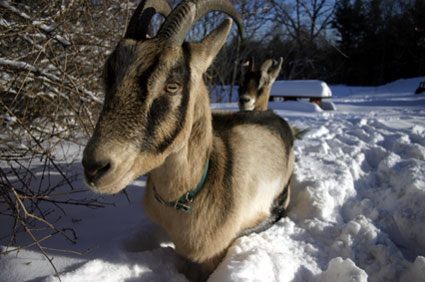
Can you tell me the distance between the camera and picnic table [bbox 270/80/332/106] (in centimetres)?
1068

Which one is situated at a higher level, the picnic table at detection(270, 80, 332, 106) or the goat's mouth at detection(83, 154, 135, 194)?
the picnic table at detection(270, 80, 332, 106)

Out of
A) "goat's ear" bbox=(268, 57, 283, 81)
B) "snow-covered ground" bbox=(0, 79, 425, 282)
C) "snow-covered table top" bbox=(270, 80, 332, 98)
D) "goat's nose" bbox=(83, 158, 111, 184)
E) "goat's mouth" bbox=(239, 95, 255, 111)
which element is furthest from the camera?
"snow-covered table top" bbox=(270, 80, 332, 98)

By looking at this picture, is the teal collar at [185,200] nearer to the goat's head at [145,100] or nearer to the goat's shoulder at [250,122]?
the goat's head at [145,100]

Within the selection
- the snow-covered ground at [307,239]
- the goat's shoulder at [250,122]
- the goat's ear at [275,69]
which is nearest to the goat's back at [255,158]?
the goat's shoulder at [250,122]

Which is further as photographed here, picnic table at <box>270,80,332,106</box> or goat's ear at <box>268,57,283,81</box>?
picnic table at <box>270,80,332,106</box>

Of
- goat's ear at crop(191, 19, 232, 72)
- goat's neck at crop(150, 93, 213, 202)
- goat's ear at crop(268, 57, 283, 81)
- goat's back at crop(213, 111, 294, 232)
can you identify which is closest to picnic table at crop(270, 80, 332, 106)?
goat's ear at crop(268, 57, 283, 81)

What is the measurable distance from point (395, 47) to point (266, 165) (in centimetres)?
2616

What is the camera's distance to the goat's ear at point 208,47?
1.88 metres

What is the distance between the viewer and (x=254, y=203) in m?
2.62

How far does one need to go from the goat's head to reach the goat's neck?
0.14 metres

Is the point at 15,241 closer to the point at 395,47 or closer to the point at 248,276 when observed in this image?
the point at 248,276

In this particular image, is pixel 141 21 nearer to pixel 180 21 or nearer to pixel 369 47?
pixel 180 21

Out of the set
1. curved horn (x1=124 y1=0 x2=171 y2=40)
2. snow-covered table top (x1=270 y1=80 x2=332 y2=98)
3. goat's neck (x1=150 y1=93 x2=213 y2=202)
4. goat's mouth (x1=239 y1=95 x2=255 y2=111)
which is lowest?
goat's neck (x1=150 y1=93 x2=213 y2=202)

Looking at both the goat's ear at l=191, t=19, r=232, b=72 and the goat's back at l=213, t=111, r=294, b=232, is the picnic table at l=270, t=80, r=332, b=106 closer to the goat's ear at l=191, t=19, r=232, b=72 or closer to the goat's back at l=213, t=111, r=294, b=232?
A: the goat's back at l=213, t=111, r=294, b=232
